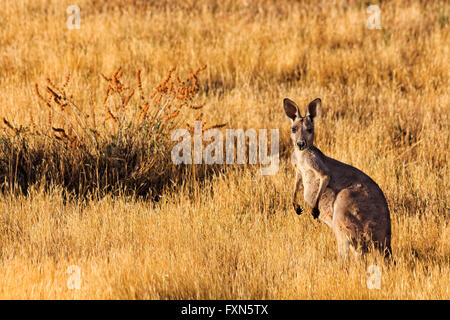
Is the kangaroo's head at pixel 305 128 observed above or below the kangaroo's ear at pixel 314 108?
below

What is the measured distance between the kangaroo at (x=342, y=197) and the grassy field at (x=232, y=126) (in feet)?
0.65

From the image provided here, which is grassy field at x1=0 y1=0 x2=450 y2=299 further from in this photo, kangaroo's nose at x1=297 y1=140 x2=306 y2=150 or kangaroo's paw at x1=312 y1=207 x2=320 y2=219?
kangaroo's nose at x1=297 y1=140 x2=306 y2=150

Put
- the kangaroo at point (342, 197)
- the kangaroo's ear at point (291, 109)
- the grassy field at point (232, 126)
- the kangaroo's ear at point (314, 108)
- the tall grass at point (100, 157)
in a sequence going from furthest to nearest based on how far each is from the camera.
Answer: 1. the tall grass at point (100, 157)
2. the kangaroo's ear at point (291, 109)
3. the kangaroo's ear at point (314, 108)
4. the grassy field at point (232, 126)
5. the kangaroo at point (342, 197)

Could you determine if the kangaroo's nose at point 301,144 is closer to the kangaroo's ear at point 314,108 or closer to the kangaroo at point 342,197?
the kangaroo at point 342,197

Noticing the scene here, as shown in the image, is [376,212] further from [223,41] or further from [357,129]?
[223,41]

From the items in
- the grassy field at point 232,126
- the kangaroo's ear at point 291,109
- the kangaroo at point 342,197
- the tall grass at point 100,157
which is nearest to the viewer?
the kangaroo at point 342,197

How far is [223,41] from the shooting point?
38.7 feet

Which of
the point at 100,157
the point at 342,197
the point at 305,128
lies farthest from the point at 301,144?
the point at 100,157

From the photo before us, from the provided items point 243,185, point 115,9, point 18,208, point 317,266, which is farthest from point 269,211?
point 115,9

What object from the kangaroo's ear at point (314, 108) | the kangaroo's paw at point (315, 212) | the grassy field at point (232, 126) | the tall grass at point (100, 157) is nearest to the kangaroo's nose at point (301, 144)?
the kangaroo's ear at point (314, 108)

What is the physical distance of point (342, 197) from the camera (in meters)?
4.19

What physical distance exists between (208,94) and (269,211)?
3.92m

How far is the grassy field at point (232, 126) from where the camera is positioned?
14.0ft

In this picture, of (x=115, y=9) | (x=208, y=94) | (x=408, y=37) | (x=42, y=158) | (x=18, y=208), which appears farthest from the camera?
(x=115, y=9)
